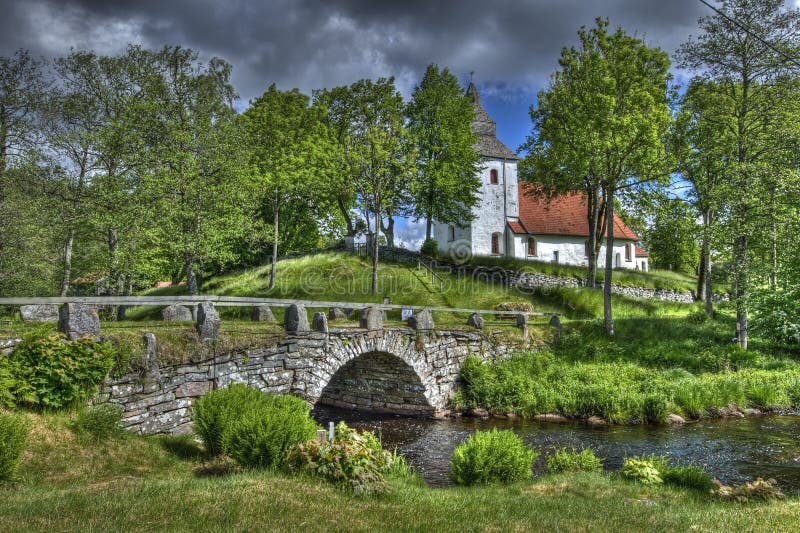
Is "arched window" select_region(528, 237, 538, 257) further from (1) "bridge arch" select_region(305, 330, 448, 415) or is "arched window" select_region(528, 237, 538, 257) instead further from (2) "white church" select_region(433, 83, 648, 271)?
(1) "bridge arch" select_region(305, 330, 448, 415)

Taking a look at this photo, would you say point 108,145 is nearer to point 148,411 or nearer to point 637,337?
point 148,411

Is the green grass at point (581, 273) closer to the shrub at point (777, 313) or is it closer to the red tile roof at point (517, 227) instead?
the red tile roof at point (517, 227)

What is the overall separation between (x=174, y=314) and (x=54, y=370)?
3652 millimetres

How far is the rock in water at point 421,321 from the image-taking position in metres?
15.9

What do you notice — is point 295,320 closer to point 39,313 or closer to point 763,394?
point 39,313

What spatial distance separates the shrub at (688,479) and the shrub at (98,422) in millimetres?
9100

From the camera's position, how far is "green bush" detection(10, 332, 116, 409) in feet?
24.1

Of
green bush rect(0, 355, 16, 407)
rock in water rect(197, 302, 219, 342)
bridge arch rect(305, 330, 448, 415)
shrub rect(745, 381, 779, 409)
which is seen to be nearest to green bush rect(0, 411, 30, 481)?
green bush rect(0, 355, 16, 407)

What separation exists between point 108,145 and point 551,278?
24.5 meters

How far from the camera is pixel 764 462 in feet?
36.7

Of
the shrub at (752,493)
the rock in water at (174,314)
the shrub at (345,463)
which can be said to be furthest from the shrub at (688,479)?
the rock in water at (174,314)

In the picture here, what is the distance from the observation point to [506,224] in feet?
126

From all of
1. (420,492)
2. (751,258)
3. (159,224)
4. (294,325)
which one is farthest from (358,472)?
(751,258)

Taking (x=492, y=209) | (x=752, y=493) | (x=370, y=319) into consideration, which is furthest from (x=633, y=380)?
(x=492, y=209)
